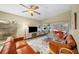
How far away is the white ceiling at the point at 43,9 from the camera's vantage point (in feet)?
7.36

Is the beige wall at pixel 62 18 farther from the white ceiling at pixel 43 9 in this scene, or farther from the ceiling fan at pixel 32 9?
the ceiling fan at pixel 32 9

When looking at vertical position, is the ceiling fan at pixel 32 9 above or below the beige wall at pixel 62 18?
above

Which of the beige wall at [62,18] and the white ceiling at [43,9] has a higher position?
the white ceiling at [43,9]

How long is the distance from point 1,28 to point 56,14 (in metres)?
0.94

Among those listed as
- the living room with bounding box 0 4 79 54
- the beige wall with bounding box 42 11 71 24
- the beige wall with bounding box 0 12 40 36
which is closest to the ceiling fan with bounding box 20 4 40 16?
the living room with bounding box 0 4 79 54

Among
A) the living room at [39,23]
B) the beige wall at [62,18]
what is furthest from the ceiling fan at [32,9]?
the beige wall at [62,18]

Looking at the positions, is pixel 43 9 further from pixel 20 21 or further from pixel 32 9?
pixel 20 21

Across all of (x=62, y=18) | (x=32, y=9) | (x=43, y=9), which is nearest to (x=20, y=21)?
(x=32, y=9)

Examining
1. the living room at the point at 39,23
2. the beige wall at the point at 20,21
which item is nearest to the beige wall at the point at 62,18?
the living room at the point at 39,23

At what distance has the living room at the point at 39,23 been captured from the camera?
223 cm

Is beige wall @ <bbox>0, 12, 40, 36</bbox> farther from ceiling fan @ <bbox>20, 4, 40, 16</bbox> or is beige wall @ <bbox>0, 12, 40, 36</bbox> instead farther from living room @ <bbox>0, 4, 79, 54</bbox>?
ceiling fan @ <bbox>20, 4, 40, 16</bbox>

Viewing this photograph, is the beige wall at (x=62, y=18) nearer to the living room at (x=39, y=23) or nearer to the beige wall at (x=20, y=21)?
the living room at (x=39, y=23)
